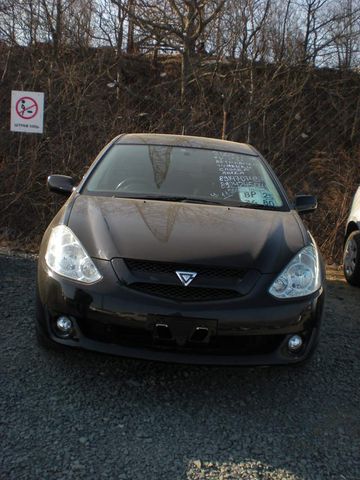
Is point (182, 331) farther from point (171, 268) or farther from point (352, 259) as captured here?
point (352, 259)

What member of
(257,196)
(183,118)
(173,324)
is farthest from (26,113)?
(173,324)

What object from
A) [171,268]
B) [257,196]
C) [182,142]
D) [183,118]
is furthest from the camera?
[183,118]

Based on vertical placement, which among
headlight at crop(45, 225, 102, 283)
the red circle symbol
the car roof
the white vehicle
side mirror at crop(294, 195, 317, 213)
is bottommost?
the white vehicle

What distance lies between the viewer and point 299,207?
13.9ft

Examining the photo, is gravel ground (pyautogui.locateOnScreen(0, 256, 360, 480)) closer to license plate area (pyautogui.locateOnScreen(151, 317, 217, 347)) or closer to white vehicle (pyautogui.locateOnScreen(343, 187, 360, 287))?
license plate area (pyautogui.locateOnScreen(151, 317, 217, 347))

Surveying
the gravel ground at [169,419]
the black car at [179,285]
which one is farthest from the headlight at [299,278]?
the gravel ground at [169,419]

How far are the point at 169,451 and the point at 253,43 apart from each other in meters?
11.6

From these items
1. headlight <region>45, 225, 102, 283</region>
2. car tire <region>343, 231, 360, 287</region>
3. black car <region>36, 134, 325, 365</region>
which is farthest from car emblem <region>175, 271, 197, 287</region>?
car tire <region>343, 231, 360, 287</region>

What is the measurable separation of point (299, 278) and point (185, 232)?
767mm

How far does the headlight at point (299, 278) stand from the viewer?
2936 mm

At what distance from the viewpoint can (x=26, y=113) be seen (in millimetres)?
7848

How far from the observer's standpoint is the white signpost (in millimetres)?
7805

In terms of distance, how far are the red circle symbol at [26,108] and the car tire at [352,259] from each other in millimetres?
5131

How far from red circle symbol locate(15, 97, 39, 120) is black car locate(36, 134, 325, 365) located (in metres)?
4.86
